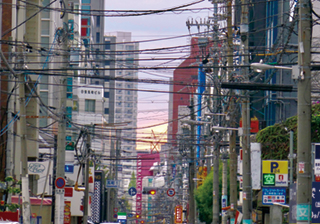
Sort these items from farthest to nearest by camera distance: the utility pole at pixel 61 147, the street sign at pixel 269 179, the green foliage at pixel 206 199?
the green foliage at pixel 206 199 → the street sign at pixel 269 179 → the utility pole at pixel 61 147

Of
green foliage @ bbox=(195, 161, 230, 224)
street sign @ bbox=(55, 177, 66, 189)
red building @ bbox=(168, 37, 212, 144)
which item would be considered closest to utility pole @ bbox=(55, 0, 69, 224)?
street sign @ bbox=(55, 177, 66, 189)

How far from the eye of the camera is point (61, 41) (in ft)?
89.1

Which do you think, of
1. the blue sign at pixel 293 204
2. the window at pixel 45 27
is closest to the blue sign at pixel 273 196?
the blue sign at pixel 293 204

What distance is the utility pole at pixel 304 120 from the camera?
1441 cm

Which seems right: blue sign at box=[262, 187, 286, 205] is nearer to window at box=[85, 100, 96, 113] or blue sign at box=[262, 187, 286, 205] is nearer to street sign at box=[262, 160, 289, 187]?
street sign at box=[262, 160, 289, 187]

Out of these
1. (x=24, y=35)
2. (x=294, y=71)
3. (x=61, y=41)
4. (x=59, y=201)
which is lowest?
(x=59, y=201)

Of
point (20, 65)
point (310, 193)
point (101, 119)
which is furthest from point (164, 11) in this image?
point (101, 119)

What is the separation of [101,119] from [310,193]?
104065 millimetres

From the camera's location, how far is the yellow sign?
1076 inches

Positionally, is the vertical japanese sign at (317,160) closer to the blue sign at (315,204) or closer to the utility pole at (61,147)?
the blue sign at (315,204)

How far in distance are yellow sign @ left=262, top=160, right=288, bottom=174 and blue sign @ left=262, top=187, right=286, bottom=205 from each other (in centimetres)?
164

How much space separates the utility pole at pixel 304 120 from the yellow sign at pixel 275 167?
41.3 ft

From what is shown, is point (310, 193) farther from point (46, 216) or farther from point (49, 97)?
point (49, 97)

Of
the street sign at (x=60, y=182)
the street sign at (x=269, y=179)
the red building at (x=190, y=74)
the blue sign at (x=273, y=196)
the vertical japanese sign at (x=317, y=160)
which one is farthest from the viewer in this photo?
the street sign at (x=269, y=179)
